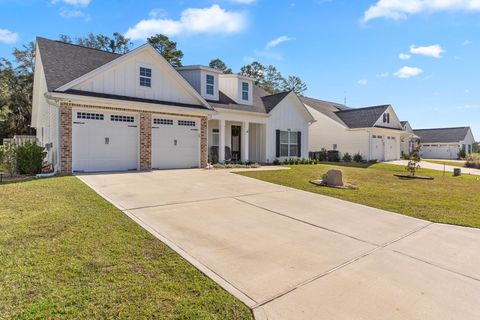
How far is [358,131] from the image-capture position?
2570 centimetres

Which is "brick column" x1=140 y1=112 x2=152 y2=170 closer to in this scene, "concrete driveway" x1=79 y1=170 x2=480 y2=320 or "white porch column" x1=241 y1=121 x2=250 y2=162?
"concrete driveway" x1=79 y1=170 x2=480 y2=320

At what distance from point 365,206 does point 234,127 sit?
12703mm

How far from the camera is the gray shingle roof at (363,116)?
25.6 meters

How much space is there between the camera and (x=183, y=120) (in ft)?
46.2

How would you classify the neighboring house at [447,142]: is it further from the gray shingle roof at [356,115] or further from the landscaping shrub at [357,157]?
the landscaping shrub at [357,157]

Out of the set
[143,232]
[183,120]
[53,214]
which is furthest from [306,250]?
[183,120]

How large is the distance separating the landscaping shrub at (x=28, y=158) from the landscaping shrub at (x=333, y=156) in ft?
71.7

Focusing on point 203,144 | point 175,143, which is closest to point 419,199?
point 203,144

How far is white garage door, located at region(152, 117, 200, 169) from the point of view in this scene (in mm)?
13258

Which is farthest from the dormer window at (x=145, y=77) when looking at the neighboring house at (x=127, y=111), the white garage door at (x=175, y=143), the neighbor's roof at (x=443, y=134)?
the neighbor's roof at (x=443, y=134)

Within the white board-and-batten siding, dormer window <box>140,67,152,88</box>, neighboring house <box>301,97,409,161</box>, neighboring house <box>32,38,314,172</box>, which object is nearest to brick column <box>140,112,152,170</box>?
neighboring house <box>32,38,314,172</box>

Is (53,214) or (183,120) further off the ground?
(183,120)

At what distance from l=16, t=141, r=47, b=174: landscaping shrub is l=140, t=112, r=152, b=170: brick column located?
3806mm

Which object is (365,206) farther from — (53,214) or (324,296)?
(53,214)
